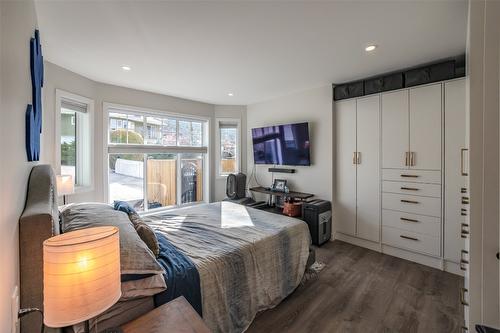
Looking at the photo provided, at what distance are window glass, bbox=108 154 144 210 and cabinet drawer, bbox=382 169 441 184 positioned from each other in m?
4.00

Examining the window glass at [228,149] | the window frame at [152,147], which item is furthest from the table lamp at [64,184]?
the window glass at [228,149]

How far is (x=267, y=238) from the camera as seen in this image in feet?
6.91

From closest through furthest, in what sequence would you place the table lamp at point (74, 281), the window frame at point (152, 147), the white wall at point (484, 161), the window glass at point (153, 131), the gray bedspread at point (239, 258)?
1. the table lamp at point (74, 281)
2. the white wall at point (484, 161)
3. the gray bedspread at point (239, 258)
4. the window frame at point (152, 147)
5. the window glass at point (153, 131)

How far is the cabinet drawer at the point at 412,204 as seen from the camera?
2.78m

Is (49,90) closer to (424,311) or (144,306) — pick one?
(144,306)

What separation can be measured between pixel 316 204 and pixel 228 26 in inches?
106

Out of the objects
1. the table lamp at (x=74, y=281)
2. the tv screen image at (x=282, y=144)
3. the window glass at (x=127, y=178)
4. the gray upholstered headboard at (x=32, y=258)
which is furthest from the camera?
the tv screen image at (x=282, y=144)

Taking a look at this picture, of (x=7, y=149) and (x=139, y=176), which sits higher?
(x=7, y=149)

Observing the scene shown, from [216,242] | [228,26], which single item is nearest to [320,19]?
[228,26]

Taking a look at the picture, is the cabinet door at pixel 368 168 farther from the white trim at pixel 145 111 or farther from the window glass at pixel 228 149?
the white trim at pixel 145 111

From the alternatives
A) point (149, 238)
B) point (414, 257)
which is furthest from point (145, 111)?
point (414, 257)

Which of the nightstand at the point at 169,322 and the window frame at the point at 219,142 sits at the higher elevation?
the window frame at the point at 219,142

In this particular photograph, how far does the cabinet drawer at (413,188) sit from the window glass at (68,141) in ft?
14.7

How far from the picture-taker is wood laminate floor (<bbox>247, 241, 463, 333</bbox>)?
→ 1.88 meters
